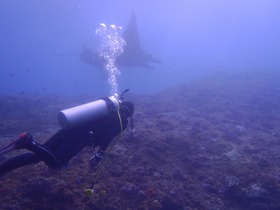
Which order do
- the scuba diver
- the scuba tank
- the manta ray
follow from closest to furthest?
the scuba diver, the scuba tank, the manta ray

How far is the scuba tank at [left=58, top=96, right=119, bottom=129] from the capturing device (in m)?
5.35

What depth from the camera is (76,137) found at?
5527 millimetres

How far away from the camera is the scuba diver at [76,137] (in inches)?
193

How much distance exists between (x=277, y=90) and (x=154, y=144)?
722 inches

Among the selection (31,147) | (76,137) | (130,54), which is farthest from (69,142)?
(130,54)

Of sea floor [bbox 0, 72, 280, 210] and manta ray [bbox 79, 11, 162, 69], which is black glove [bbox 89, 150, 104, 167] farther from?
manta ray [bbox 79, 11, 162, 69]

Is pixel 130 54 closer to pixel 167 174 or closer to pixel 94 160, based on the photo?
pixel 167 174

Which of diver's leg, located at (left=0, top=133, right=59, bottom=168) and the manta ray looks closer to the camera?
diver's leg, located at (left=0, top=133, right=59, bottom=168)

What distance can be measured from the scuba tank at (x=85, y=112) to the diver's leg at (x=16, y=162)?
0.86 m

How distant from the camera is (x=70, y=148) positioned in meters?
5.39

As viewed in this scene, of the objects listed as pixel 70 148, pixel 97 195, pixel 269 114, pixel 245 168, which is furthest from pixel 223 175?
pixel 269 114

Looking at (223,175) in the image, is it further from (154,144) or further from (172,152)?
(154,144)

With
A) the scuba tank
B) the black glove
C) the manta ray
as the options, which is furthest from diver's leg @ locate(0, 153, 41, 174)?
the manta ray

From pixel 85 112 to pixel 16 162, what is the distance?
1.62 m
